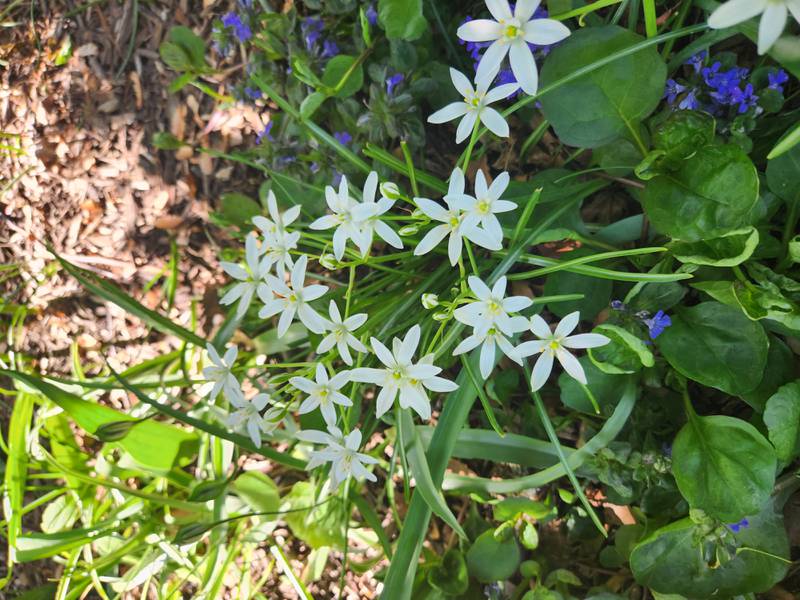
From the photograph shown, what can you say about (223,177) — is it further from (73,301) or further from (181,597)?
(181,597)

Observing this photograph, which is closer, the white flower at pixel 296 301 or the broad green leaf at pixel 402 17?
the white flower at pixel 296 301

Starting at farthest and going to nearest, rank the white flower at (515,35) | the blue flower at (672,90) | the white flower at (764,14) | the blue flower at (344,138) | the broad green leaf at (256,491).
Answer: the broad green leaf at (256,491) → the blue flower at (344,138) → the blue flower at (672,90) → the white flower at (515,35) → the white flower at (764,14)

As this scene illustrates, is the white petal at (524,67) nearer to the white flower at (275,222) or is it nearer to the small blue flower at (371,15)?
the white flower at (275,222)

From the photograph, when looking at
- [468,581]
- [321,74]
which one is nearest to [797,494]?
[468,581]

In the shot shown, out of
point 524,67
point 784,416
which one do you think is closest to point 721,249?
point 784,416

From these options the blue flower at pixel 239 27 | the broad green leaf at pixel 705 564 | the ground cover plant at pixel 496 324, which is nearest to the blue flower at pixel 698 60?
the ground cover plant at pixel 496 324

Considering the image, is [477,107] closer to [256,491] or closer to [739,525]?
[739,525]
